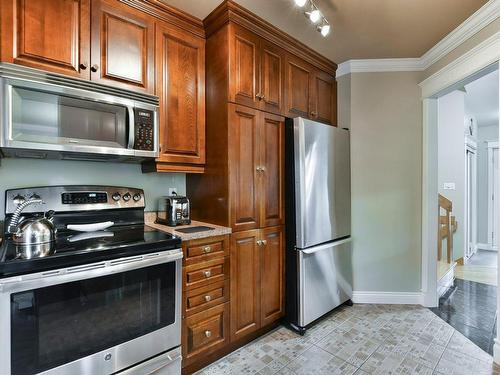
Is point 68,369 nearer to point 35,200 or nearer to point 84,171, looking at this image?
point 35,200

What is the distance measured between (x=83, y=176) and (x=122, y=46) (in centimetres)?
92

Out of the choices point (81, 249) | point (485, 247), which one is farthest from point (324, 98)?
point (485, 247)

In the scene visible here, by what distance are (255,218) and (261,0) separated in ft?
5.16

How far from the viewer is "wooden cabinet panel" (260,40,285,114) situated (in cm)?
213

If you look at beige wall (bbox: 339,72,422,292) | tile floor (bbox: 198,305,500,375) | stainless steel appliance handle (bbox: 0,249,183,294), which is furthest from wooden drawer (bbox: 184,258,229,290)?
beige wall (bbox: 339,72,422,292)

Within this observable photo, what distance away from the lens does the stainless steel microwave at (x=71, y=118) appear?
1.32 meters

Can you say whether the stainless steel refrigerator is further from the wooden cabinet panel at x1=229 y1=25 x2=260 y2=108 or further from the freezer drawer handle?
the wooden cabinet panel at x1=229 y1=25 x2=260 y2=108

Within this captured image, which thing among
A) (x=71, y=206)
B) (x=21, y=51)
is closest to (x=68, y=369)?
(x=71, y=206)

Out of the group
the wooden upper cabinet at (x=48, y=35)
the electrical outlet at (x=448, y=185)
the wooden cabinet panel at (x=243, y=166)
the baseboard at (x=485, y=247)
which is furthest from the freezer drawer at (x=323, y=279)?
the baseboard at (x=485, y=247)

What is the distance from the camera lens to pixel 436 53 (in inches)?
98.0

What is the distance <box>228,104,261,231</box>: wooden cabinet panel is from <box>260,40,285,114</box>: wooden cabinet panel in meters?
0.19

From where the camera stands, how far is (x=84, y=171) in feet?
6.03

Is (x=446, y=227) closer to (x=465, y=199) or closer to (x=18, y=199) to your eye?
(x=465, y=199)

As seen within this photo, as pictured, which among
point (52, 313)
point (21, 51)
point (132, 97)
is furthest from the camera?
point (132, 97)
